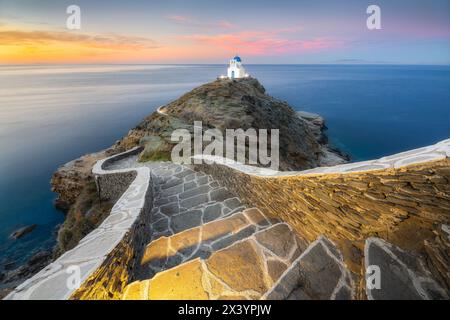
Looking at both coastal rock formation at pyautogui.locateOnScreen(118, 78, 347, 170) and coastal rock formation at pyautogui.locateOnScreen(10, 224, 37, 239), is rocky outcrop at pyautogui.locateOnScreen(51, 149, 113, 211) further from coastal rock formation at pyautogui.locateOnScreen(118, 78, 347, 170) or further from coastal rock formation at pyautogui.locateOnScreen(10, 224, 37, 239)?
coastal rock formation at pyautogui.locateOnScreen(118, 78, 347, 170)

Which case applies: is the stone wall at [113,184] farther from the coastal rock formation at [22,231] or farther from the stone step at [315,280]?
the coastal rock formation at [22,231]

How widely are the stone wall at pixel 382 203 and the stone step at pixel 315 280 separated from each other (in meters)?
0.13

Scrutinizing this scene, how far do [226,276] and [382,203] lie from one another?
165cm

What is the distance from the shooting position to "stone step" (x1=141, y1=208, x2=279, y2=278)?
10.8 ft

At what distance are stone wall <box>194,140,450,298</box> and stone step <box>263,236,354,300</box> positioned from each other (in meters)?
0.13

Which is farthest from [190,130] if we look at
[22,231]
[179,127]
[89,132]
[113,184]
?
[89,132]

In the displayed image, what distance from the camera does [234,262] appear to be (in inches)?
104

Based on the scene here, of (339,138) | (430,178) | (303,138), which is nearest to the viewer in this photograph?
(430,178)

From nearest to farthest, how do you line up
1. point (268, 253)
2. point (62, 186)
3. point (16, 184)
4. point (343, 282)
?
1. point (343, 282)
2. point (268, 253)
3. point (62, 186)
4. point (16, 184)

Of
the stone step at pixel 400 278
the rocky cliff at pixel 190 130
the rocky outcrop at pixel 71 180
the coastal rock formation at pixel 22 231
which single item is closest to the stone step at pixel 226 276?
the stone step at pixel 400 278
